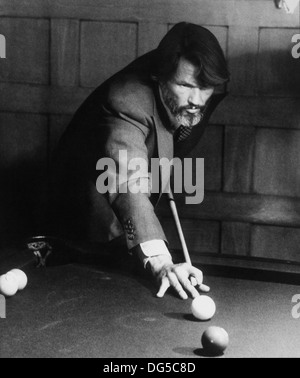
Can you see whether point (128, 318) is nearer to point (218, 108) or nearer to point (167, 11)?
point (218, 108)

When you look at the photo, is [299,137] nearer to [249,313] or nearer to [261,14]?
[261,14]

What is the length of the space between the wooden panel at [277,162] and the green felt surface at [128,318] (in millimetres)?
1193

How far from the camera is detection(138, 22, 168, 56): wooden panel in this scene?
332 centimetres

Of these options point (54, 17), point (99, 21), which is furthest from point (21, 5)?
point (99, 21)

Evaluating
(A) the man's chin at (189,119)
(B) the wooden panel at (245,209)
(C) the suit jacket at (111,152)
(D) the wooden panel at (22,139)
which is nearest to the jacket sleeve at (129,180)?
(C) the suit jacket at (111,152)

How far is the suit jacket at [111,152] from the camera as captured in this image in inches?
90.2

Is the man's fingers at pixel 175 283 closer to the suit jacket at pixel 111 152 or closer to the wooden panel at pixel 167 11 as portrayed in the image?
the suit jacket at pixel 111 152

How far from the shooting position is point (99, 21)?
11.1 ft

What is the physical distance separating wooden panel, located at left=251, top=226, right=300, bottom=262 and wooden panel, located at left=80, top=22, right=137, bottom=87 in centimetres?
107

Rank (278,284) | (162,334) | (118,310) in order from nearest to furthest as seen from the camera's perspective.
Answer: (162,334)
(118,310)
(278,284)

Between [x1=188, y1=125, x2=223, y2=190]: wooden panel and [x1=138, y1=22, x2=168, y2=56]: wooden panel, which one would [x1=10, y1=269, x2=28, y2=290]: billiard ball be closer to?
[x1=188, y1=125, x2=223, y2=190]: wooden panel

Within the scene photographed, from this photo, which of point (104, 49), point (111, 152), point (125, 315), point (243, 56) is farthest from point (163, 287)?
point (104, 49)

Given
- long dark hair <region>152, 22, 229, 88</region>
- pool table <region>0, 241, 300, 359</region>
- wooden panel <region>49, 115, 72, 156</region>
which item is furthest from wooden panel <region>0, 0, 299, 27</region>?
pool table <region>0, 241, 300, 359</region>

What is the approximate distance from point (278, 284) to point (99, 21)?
1759 millimetres
